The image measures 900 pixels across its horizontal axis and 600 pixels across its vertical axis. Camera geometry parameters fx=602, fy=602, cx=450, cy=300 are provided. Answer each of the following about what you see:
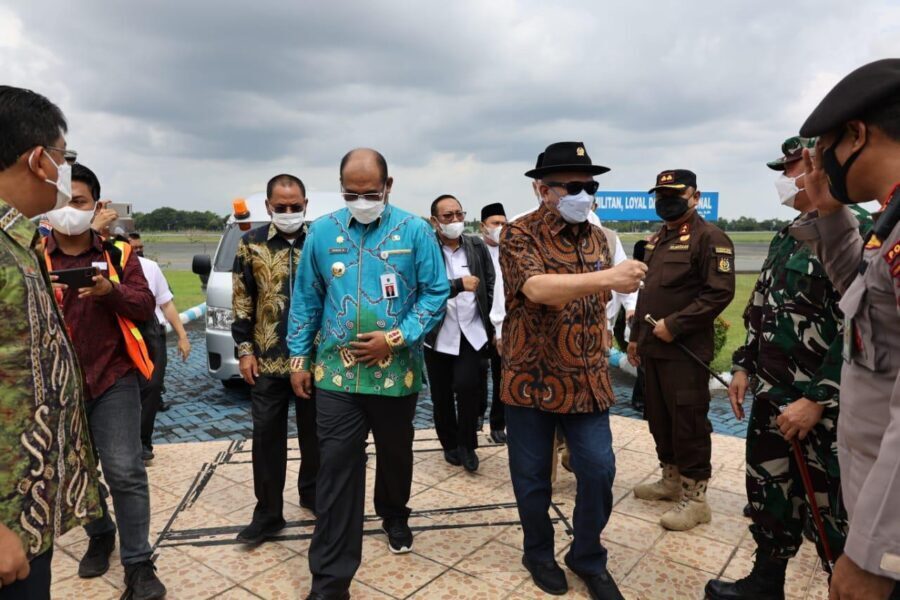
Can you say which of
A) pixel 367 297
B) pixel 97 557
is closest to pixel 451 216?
pixel 367 297

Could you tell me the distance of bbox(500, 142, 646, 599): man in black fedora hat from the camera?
2.89 meters

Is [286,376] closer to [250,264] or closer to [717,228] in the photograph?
[250,264]

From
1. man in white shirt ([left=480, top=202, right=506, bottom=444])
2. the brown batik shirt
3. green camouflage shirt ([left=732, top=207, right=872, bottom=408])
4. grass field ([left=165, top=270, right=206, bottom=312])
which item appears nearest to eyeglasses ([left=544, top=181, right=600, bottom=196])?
the brown batik shirt

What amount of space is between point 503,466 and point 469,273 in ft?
5.22

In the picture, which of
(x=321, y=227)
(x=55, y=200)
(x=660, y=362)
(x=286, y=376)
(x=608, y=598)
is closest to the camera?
(x=55, y=200)

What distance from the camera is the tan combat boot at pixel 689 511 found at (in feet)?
12.2

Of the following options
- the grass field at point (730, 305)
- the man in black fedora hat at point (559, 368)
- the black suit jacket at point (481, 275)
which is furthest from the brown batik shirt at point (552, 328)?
the grass field at point (730, 305)

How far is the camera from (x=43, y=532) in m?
1.67

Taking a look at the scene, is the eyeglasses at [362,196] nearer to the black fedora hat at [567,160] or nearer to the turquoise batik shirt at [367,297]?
the turquoise batik shirt at [367,297]

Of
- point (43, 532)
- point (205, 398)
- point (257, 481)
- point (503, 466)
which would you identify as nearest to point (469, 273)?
point (503, 466)

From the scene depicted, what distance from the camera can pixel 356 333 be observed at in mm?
3010

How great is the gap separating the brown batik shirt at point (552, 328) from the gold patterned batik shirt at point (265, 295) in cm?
137

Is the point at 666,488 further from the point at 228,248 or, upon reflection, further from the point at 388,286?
the point at 228,248

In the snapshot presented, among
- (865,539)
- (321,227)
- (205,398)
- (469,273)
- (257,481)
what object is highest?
(321,227)
